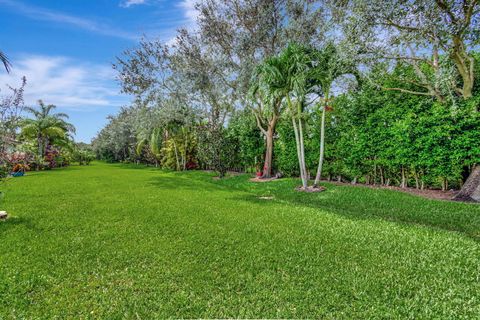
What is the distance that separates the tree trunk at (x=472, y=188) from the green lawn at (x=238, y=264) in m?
0.74

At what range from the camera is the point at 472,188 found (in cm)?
639

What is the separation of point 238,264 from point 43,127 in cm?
2610

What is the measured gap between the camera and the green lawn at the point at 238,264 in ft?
7.63

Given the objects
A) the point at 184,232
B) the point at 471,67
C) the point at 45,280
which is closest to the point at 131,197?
the point at 184,232

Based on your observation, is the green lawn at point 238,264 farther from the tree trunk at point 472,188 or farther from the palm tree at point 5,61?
the palm tree at point 5,61

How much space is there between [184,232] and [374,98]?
814 cm

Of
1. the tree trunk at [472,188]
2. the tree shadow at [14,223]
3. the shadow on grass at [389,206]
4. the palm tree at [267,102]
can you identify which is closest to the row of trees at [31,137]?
the tree shadow at [14,223]

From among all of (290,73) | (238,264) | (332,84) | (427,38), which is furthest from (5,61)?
(427,38)

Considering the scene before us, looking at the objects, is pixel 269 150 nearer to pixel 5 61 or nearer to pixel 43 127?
pixel 5 61

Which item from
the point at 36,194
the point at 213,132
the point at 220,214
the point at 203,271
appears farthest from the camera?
the point at 213,132

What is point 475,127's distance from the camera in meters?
6.40

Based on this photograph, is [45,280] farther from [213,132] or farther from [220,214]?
[213,132]

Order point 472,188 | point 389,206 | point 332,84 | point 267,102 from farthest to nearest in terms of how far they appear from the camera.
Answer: point 267,102, point 332,84, point 389,206, point 472,188

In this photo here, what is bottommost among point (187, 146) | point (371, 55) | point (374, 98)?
point (187, 146)
